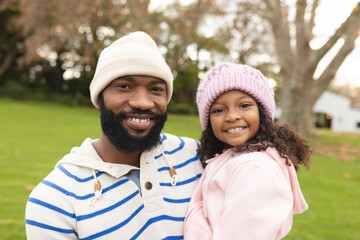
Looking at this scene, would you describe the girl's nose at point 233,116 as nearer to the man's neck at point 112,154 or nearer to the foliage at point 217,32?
the man's neck at point 112,154

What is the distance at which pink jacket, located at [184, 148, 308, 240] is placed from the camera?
1689 mm

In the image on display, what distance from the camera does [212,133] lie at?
2.49m

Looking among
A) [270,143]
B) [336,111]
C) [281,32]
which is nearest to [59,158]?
[270,143]

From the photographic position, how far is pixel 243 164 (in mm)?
1861

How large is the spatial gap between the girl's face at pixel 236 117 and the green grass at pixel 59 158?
278 cm

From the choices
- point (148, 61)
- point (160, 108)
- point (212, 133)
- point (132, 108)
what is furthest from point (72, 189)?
point (212, 133)

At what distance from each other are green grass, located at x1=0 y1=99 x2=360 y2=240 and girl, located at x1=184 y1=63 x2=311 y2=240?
8.69 feet

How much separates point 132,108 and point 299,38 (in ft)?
38.2

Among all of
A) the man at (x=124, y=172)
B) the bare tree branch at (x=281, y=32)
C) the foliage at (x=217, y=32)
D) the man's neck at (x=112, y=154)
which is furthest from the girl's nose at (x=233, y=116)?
the bare tree branch at (x=281, y=32)

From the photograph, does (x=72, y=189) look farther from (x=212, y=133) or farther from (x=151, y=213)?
(x=212, y=133)

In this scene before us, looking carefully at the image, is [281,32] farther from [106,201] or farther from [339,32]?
[106,201]

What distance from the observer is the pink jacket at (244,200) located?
5.54ft

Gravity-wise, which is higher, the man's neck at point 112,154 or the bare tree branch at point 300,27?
the bare tree branch at point 300,27

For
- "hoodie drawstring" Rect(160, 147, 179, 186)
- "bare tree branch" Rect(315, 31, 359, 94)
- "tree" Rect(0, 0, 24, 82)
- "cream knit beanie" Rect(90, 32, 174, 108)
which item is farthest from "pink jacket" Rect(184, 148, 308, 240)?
"tree" Rect(0, 0, 24, 82)
